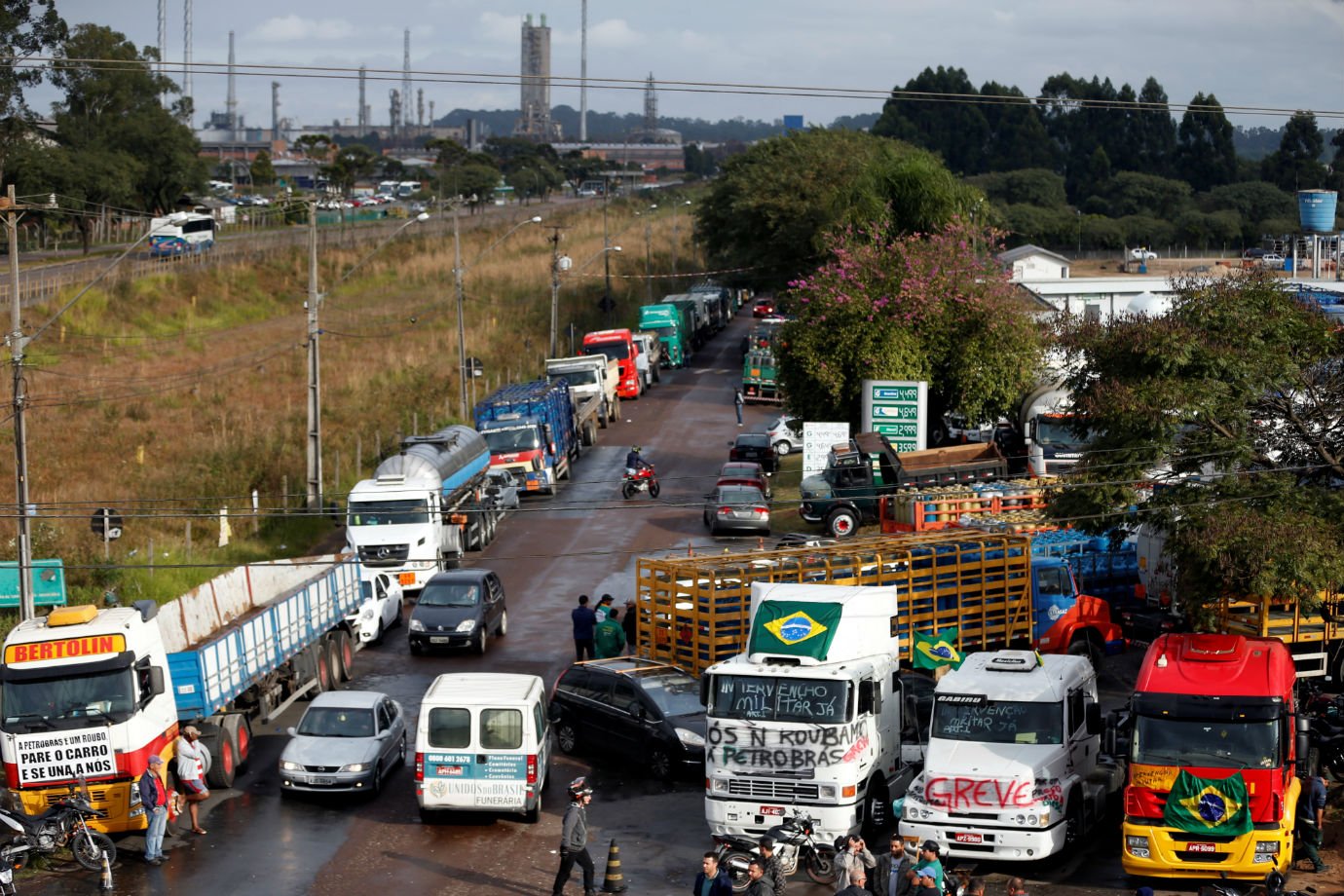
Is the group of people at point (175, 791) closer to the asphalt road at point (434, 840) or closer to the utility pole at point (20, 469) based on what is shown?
the asphalt road at point (434, 840)

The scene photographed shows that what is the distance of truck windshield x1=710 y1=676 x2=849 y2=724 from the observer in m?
20.2

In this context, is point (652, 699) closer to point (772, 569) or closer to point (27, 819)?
point (772, 569)

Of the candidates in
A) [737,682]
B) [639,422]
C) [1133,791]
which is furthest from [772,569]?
[639,422]

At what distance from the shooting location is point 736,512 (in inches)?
1668

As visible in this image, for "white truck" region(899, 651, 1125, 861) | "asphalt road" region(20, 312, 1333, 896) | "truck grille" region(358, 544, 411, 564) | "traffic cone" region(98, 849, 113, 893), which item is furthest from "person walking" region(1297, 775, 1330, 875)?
"truck grille" region(358, 544, 411, 564)

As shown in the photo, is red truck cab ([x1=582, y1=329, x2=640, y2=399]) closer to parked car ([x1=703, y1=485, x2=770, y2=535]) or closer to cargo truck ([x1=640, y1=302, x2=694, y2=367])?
cargo truck ([x1=640, y1=302, x2=694, y2=367])

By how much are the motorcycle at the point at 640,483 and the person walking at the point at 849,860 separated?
95.5 ft

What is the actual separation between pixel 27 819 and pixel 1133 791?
1354 cm

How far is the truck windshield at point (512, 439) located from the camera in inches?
1877

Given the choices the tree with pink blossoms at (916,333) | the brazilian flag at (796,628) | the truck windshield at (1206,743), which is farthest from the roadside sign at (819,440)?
the truck windshield at (1206,743)

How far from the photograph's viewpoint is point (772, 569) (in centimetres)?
2633

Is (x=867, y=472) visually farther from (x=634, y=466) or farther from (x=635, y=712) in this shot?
(x=635, y=712)

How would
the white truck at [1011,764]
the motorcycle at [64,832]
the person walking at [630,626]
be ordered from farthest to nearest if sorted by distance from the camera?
the person walking at [630,626]
the motorcycle at [64,832]
the white truck at [1011,764]

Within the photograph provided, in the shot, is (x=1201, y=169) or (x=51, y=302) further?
(x=1201, y=169)
